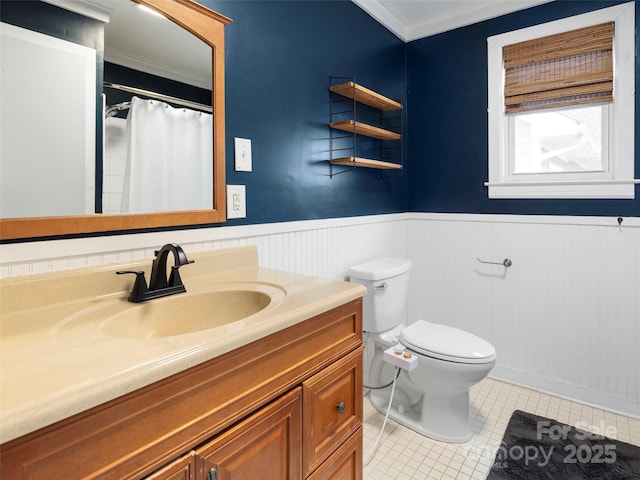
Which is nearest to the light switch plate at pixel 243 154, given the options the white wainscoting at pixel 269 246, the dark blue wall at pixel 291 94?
the dark blue wall at pixel 291 94

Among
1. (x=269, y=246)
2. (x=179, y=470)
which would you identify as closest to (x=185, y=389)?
(x=179, y=470)

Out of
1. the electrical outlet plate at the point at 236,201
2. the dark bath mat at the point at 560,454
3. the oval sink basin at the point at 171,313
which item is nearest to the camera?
the oval sink basin at the point at 171,313

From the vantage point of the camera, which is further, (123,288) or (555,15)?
(555,15)

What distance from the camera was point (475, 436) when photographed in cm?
185

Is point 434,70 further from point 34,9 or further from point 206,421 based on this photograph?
point 206,421

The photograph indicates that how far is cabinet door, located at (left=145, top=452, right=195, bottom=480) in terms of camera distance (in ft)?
2.16

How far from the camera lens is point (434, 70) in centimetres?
256

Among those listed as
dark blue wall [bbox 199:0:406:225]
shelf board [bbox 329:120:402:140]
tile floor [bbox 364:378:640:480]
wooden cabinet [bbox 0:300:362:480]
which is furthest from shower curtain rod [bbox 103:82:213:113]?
tile floor [bbox 364:378:640:480]

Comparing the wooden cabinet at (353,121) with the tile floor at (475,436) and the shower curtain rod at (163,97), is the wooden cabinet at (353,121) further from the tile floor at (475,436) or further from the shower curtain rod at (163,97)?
the tile floor at (475,436)

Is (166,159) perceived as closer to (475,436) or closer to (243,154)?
(243,154)

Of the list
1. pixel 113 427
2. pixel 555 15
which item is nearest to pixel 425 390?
pixel 113 427

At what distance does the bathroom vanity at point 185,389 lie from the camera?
21.3 inches

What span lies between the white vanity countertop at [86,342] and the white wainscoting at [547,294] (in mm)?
1633

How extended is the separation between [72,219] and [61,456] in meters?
0.68
